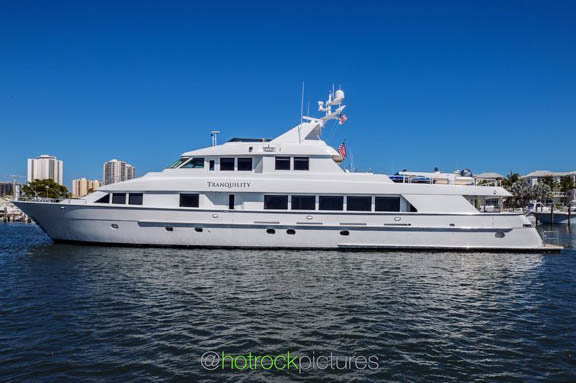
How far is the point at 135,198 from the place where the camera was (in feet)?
52.2

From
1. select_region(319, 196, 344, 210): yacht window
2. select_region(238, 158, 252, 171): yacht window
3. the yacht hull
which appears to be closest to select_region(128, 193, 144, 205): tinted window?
the yacht hull

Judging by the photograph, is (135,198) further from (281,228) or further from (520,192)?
(520,192)

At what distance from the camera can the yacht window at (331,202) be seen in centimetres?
1581

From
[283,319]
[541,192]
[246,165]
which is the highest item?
[541,192]

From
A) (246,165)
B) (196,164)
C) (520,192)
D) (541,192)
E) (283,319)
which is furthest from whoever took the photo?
(520,192)

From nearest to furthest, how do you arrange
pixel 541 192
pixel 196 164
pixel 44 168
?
pixel 196 164
pixel 541 192
pixel 44 168

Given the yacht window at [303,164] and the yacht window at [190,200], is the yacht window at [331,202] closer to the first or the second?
the yacht window at [303,164]

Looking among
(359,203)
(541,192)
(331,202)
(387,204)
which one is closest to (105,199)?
(331,202)

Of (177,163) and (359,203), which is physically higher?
(177,163)

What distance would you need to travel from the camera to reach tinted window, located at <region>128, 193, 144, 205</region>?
52.0ft

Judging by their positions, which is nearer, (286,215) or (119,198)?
(286,215)

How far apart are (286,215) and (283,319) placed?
8.42 metres

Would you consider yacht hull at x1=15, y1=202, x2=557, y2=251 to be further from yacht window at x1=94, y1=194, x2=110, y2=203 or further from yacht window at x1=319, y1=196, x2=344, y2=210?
yacht window at x1=94, y1=194, x2=110, y2=203

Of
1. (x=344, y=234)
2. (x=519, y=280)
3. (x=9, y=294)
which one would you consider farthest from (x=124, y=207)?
(x=519, y=280)
